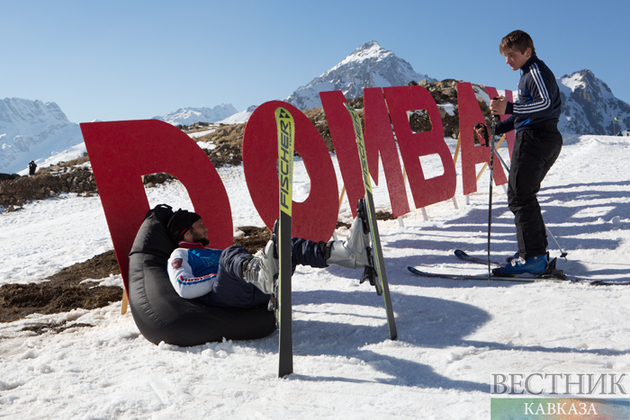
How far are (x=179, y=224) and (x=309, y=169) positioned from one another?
2.20 metres

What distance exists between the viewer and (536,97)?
3680 millimetres

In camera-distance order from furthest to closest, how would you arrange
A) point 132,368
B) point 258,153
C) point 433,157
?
1. point 433,157
2. point 258,153
3. point 132,368

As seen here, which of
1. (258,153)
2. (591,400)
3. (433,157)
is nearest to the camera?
(591,400)

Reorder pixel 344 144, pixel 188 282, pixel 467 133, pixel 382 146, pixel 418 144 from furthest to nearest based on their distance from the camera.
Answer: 1. pixel 467 133
2. pixel 418 144
3. pixel 382 146
4. pixel 344 144
5. pixel 188 282

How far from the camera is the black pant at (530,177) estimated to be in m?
3.72

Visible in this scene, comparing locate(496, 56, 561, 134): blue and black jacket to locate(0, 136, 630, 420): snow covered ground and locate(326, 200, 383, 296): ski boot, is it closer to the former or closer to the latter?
locate(0, 136, 630, 420): snow covered ground

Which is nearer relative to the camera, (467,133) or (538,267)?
(538,267)

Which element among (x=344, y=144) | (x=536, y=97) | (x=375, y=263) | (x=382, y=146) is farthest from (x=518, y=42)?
(x=382, y=146)

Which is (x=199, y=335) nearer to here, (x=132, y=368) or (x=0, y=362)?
(x=132, y=368)

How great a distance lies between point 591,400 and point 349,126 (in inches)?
189

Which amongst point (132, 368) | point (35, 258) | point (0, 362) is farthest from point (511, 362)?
point (35, 258)

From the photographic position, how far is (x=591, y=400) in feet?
6.37

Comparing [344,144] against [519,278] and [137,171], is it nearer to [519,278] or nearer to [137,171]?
[137,171]

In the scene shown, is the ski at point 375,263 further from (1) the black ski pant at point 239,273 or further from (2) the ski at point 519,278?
(2) the ski at point 519,278
